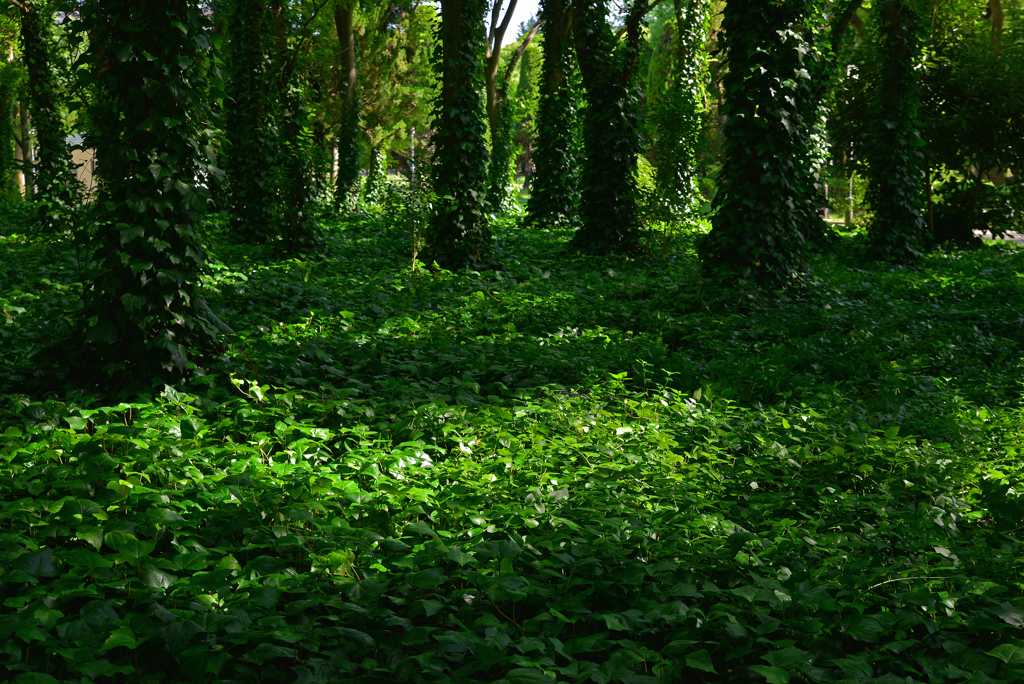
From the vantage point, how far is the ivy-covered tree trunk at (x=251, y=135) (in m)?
12.3

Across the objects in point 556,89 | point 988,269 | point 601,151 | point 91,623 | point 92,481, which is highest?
point 556,89

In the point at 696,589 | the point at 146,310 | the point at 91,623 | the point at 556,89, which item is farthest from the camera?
the point at 556,89

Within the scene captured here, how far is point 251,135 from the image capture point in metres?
12.5

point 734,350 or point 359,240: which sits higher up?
point 359,240

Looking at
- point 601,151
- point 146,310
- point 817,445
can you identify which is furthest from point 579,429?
point 601,151

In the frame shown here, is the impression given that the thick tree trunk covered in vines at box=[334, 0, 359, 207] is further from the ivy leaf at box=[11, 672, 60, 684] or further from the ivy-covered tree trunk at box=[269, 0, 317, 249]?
the ivy leaf at box=[11, 672, 60, 684]

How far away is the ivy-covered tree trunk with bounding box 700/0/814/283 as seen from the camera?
8.53 meters

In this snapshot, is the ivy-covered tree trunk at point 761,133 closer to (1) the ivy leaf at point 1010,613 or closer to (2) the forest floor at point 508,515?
(2) the forest floor at point 508,515

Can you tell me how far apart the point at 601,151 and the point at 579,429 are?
877cm

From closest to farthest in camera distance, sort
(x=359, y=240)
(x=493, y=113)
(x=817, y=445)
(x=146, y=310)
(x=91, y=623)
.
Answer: (x=91, y=623), (x=817, y=445), (x=146, y=310), (x=359, y=240), (x=493, y=113)

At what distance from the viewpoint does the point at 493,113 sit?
60.6 feet

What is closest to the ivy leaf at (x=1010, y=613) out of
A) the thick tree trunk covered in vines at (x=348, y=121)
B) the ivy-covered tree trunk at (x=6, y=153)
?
the thick tree trunk covered in vines at (x=348, y=121)

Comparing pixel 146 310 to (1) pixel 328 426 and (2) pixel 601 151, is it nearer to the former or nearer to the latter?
(1) pixel 328 426

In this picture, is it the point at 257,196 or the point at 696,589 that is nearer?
the point at 696,589
